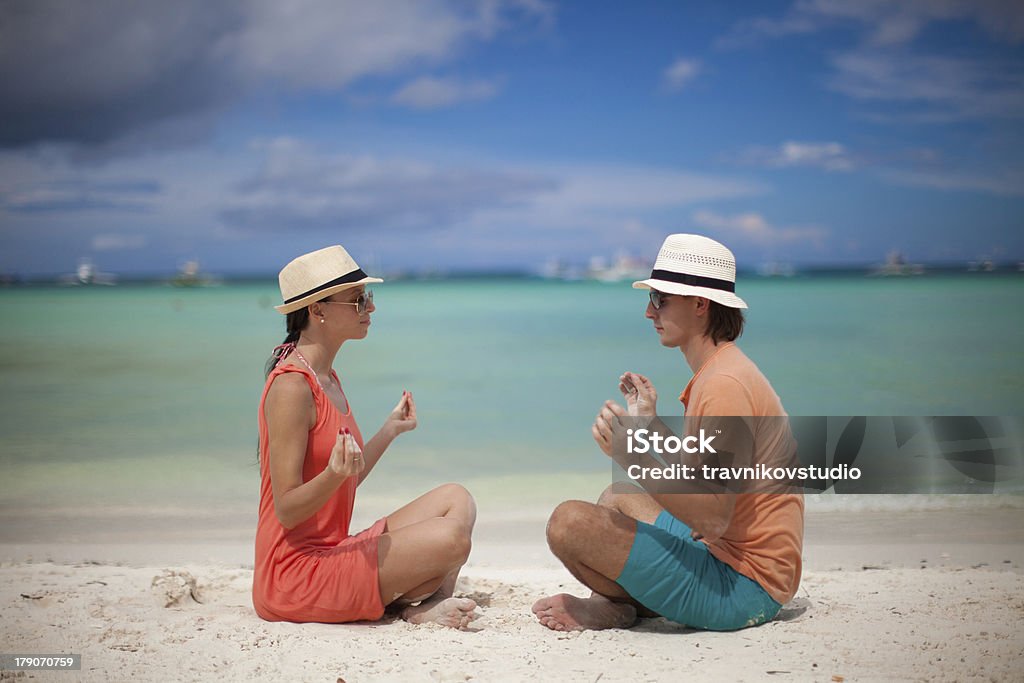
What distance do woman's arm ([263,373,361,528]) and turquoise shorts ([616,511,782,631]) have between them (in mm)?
1259

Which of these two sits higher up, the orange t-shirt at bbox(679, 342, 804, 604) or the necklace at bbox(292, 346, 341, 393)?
the necklace at bbox(292, 346, 341, 393)

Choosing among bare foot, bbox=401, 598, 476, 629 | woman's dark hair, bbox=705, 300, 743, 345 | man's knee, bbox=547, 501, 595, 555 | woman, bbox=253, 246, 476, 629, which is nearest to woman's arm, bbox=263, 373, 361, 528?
Result: woman, bbox=253, 246, 476, 629

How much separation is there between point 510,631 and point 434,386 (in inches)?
437

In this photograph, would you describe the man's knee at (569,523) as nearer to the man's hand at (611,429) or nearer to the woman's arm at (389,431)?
the man's hand at (611,429)

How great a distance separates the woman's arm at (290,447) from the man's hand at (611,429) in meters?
1.08

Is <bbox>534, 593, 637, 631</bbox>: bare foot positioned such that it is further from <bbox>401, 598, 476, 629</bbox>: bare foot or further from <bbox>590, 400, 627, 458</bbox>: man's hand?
<bbox>590, 400, 627, 458</bbox>: man's hand

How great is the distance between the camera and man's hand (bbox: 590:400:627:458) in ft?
10.4

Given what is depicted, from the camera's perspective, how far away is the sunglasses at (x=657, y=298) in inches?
138

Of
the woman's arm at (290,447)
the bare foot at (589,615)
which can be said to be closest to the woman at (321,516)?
the woman's arm at (290,447)

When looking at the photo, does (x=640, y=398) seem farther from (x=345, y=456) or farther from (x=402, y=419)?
(x=402, y=419)

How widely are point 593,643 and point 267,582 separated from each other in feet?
4.51

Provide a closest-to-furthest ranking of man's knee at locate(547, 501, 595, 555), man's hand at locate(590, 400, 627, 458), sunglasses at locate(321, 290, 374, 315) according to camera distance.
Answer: man's hand at locate(590, 400, 627, 458)
man's knee at locate(547, 501, 595, 555)
sunglasses at locate(321, 290, 374, 315)

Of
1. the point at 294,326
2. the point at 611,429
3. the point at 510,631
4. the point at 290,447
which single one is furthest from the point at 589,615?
the point at 294,326

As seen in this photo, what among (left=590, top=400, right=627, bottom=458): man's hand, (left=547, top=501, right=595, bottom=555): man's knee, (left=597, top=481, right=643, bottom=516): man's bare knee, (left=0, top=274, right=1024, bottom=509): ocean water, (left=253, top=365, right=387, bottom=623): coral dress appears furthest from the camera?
(left=0, top=274, right=1024, bottom=509): ocean water
